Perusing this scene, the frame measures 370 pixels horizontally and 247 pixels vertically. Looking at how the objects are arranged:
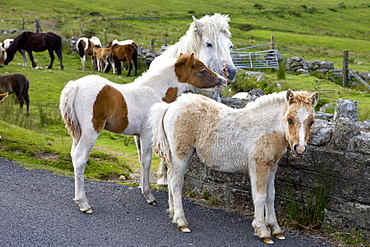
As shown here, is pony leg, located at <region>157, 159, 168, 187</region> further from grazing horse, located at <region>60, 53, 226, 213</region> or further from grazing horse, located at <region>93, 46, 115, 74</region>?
grazing horse, located at <region>93, 46, 115, 74</region>

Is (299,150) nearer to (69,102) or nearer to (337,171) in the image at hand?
Answer: (337,171)

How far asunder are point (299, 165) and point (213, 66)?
7.78ft

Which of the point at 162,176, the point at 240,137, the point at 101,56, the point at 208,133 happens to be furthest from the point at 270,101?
the point at 101,56

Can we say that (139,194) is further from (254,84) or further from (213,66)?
(254,84)

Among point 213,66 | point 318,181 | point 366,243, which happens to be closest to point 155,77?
point 213,66

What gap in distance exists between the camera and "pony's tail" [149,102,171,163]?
608cm

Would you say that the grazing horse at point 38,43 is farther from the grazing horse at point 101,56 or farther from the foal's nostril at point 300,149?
the foal's nostril at point 300,149

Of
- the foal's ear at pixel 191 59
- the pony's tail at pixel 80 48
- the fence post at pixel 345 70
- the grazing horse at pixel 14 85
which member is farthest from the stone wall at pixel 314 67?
the foal's ear at pixel 191 59

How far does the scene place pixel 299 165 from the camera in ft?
20.0

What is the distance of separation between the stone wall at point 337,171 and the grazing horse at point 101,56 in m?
20.0

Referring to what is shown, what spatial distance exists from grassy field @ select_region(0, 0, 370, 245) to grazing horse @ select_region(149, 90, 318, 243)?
9.70ft

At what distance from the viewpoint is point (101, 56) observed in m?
25.7

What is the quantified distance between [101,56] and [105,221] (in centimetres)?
2057

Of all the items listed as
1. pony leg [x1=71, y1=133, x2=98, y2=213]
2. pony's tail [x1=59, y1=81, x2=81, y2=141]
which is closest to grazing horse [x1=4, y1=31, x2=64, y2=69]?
pony's tail [x1=59, y1=81, x2=81, y2=141]
